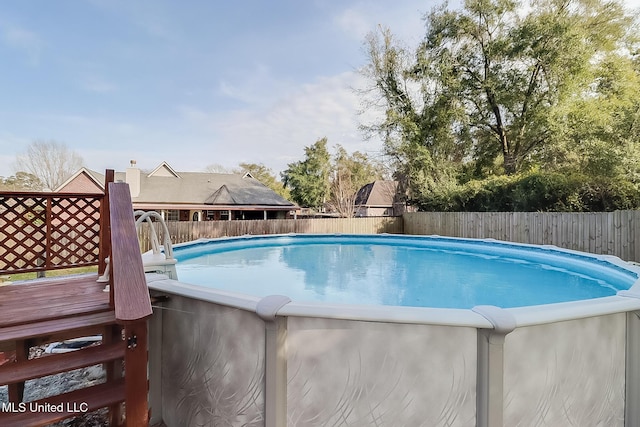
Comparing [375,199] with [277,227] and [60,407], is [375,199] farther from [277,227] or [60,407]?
[60,407]

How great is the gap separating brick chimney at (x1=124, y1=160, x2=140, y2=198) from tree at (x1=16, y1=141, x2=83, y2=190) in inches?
357

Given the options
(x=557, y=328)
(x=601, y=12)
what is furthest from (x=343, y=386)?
(x=601, y=12)

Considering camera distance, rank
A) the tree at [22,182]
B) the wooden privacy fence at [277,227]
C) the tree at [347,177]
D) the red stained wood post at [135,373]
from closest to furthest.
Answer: the red stained wood post at [135,373], the wooden privacy fence at [277,227], the tree at [347,177], the tree at [22,182]

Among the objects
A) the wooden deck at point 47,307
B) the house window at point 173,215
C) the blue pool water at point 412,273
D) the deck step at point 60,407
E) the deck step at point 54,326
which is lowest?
the blue pool water at point 412,273

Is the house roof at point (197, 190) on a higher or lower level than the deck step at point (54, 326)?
higher

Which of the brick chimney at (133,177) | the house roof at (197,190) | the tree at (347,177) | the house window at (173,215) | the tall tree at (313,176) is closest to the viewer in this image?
the brick chimney at (133,177)

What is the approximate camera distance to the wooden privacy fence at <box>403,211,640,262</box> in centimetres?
755

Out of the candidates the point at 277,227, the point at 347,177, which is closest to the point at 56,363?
the point at 277,227

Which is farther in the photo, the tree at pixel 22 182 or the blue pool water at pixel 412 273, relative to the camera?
the tree at pixel 22 182

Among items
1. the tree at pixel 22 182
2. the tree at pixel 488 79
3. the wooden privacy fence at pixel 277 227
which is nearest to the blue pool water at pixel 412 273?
the wooden privacy fence at pixel 277 227

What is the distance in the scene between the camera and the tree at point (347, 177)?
66.9 ft

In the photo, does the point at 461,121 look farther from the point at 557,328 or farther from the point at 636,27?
the point at 557,328

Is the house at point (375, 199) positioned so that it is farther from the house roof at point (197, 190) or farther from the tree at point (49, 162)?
the tree at point (49, 162)

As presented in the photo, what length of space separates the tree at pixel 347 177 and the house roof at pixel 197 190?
11.0 ft
